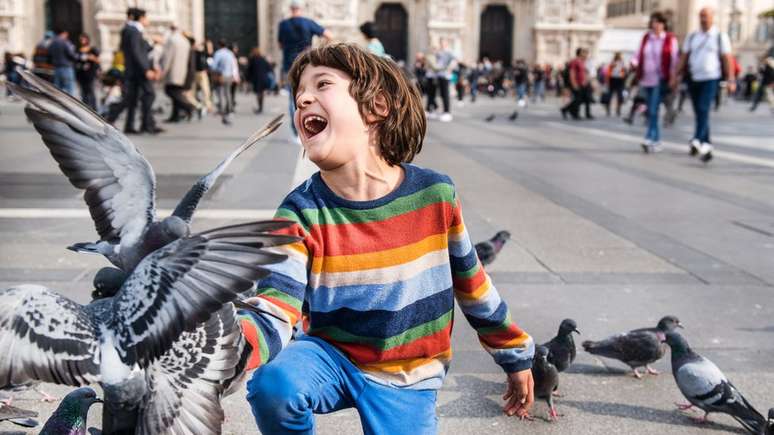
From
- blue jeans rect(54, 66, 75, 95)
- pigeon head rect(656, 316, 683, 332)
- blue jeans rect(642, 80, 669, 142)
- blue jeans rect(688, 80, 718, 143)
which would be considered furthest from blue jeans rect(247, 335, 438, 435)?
blue jeans rect(54, 66, 75, 95)

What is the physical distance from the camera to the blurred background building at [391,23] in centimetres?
3189

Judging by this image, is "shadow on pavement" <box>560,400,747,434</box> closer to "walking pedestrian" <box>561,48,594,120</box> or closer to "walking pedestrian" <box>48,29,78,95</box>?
"walking pedestrian" <box>48,29,78,95</box>

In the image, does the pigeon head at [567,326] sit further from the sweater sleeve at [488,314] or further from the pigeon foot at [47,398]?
the pigeon foot at [47,398]

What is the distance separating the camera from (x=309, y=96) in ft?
6.35

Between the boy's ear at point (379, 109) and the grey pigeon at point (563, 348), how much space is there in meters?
1.47

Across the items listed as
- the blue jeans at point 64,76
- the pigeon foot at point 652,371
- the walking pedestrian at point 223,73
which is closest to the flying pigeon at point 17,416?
the pigeon foot at point 652,371

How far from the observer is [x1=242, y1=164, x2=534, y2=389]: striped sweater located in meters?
Answer: 2.00

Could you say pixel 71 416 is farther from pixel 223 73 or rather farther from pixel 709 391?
pixel 223 73

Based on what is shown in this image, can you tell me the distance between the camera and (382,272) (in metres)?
2.02

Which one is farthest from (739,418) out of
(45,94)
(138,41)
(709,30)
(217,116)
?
(217,116)

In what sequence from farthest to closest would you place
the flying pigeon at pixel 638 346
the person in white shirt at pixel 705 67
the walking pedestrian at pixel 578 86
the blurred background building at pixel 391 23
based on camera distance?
the blurred background building at pixel 391 23 → the walking pedestrian at pixel 578 86 → the person in white shirt at pixel 705 67 → the flying pigeon at pixel 638 346

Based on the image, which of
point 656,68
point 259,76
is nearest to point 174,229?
point 656,68

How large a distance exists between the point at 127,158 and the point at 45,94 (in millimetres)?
209

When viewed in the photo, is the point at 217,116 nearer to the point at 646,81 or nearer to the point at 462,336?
the point at 646,81
